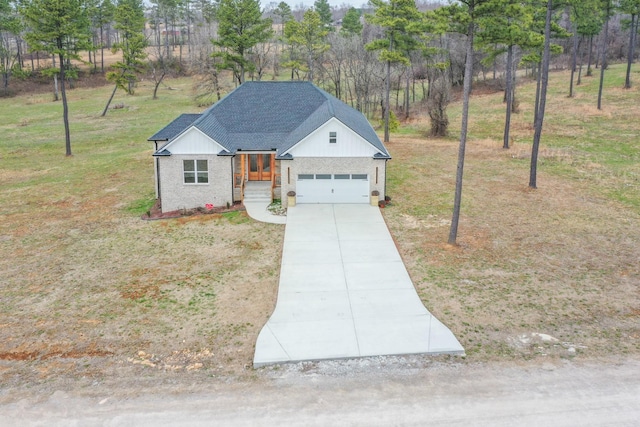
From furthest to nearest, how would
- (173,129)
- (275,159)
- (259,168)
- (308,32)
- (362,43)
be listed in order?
(362,43) → (308,32) → (259,168) → (173,129) → (275,159)

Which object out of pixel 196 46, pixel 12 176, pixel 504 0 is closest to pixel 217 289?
pixel 504 0

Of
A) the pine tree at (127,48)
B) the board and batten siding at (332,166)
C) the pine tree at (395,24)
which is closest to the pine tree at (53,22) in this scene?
the pine tree at (127,48)

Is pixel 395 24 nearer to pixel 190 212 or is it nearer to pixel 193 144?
pixel 193 144

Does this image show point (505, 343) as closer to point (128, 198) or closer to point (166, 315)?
point (166, 315)

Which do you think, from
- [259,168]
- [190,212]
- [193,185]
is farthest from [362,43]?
[190,212]

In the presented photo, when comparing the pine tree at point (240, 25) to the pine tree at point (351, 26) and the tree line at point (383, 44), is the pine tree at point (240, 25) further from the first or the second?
the pine tree at point (351, 26)

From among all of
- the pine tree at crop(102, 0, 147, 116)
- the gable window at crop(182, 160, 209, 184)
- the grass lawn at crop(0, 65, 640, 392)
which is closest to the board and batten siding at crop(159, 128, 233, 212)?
the gable window at crop(182, 160, 209, 184)

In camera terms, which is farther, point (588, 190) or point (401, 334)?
point (588, 190)
